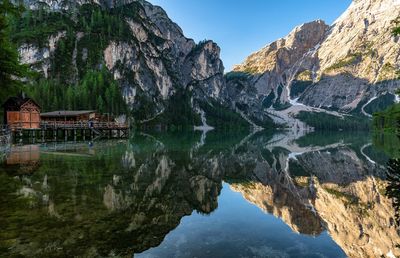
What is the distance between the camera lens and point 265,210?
26.7 meters

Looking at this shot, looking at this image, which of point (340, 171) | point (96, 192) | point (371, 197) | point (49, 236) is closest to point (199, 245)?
point (49, 236)

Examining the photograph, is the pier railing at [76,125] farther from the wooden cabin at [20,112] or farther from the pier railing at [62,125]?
the wooden cabin at [20,112]

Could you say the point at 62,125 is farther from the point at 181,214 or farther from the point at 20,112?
the point at 181,214

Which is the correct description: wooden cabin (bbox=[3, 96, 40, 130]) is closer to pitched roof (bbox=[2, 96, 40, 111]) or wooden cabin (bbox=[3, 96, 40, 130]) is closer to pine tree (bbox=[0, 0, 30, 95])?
pitched roof (bbox=[2, 96, 40, 111])

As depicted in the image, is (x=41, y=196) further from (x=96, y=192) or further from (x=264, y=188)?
(x=264, y=188)

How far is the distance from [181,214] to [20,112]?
221 feet

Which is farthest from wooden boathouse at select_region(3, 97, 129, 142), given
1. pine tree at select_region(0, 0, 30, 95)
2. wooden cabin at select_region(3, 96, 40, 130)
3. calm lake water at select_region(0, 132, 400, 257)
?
calm lake water at select_region(0, 132, 400, 257)

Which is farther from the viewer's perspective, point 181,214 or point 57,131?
point 57,131

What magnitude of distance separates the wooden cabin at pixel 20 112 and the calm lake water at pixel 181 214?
39.2m

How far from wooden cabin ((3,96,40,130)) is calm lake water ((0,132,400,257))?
39.2 meters

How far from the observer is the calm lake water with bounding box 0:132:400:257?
1661 centimetres

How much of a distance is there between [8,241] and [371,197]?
91.6 feet

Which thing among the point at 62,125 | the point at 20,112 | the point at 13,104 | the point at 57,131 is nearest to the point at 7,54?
the point at 20,112

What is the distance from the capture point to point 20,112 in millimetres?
77750
